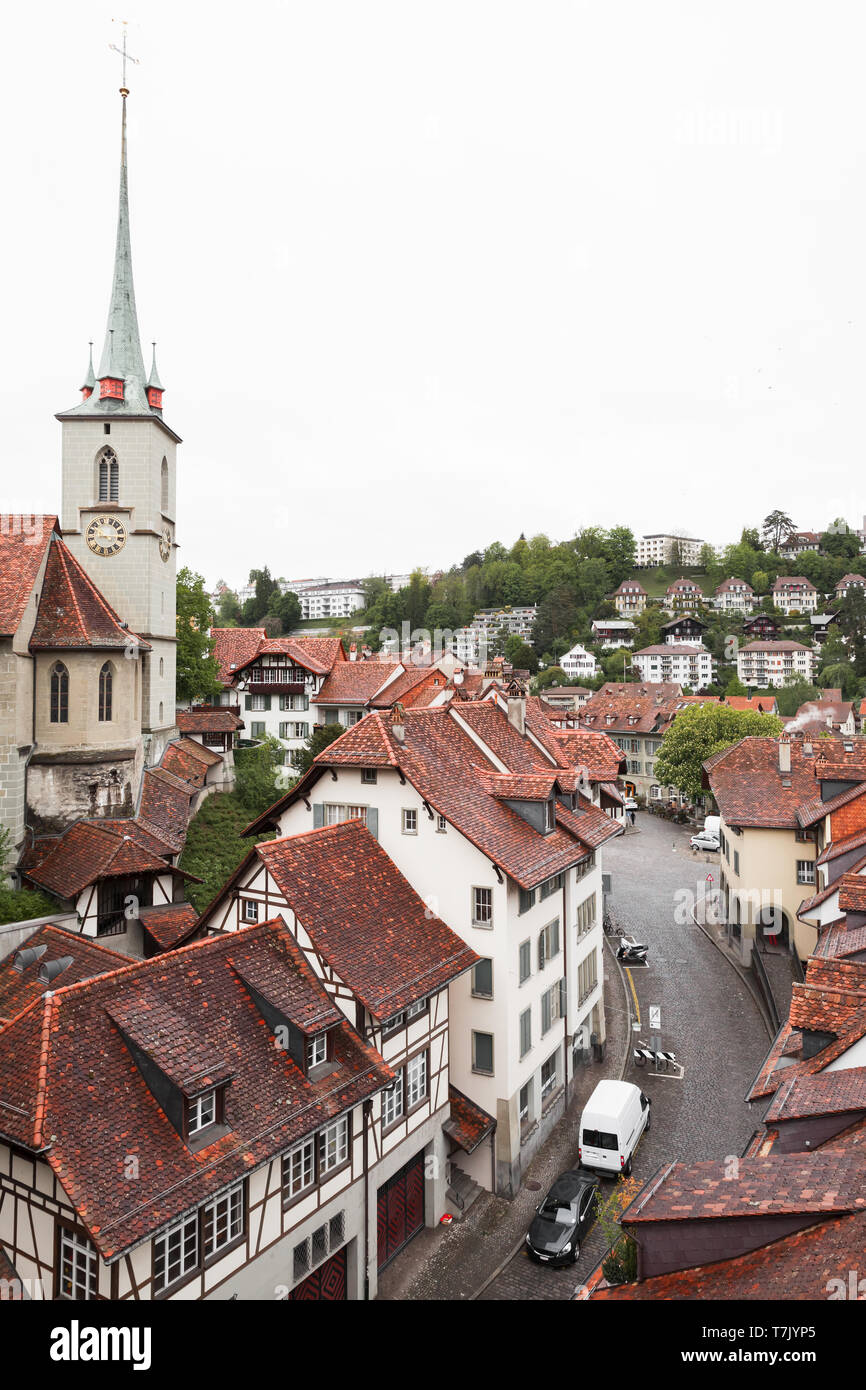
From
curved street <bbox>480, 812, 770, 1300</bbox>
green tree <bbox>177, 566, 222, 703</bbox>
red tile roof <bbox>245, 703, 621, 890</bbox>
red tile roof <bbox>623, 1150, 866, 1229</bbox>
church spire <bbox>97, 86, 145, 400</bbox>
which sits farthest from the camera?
green tree <bbox>177, 566, 222, 703</bbox>

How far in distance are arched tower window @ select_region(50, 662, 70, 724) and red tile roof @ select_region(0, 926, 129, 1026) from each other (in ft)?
32.0

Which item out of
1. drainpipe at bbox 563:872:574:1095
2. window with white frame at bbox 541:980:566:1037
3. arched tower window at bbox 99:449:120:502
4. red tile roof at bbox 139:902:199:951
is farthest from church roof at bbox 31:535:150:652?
window with white frame at bbox 541:980:566:1037

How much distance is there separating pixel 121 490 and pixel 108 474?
3.10 ft

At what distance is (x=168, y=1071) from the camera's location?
14.1 meters

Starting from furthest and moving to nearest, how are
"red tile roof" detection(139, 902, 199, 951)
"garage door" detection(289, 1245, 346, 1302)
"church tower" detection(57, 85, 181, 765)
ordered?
"church tower" detection(57, 85, 181, 765) → "red tile roof" detection(139, 902, 199, 951) → "garage door" detection(289, 1245, 346, 1302)

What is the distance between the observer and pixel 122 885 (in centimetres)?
2986

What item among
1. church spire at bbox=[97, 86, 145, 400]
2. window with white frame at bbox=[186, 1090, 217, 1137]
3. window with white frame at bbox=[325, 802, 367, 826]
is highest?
church spire at bbox=[97, 86, 145, 400]

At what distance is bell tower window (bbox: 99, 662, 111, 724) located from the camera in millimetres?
33312

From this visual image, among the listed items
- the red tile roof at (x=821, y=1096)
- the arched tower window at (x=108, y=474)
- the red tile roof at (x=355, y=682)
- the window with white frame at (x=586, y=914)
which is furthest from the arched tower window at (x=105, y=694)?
the red tile roof at (x=355, y=682)

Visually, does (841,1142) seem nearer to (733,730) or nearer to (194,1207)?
(194,1207)

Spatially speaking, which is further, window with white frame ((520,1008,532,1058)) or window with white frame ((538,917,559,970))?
window with white frame ((538,917,559,970))

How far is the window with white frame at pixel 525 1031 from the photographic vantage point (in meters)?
23.3

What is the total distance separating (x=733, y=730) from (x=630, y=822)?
12.0 metres

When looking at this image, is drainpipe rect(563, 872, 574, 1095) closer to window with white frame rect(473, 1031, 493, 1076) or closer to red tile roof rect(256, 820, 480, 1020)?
window with white frame rect(473, 1031, 493, 1076)
